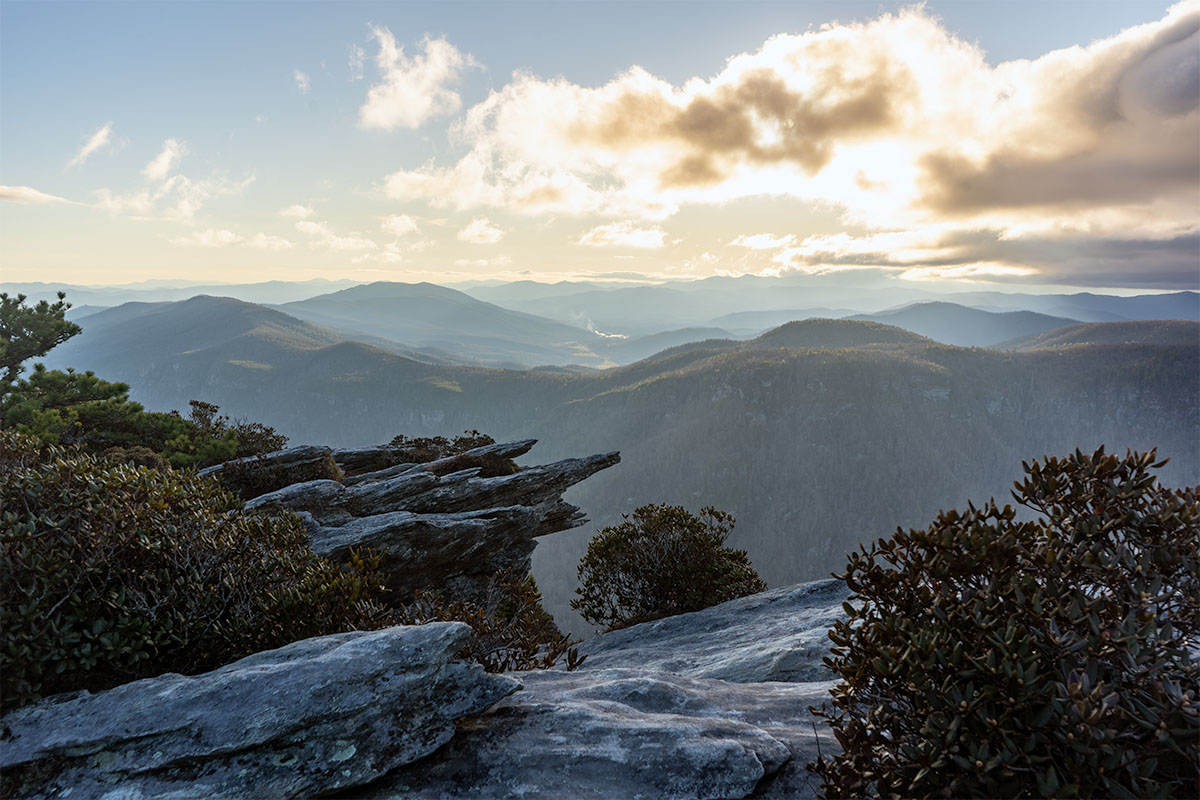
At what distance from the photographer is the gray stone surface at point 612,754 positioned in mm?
7016

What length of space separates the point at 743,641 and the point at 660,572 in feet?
28.3

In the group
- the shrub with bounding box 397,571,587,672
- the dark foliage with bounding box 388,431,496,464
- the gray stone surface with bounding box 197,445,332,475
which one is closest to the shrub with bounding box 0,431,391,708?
the shrub with bounding box 397,571,587,672

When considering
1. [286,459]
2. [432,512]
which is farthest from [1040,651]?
[286,459]

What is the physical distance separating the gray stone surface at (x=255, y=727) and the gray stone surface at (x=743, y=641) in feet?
25.9

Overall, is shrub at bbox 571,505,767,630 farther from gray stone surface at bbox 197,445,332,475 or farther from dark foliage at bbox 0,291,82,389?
dark foliage at bbox 0,291,82,389

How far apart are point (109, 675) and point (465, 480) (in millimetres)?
15642

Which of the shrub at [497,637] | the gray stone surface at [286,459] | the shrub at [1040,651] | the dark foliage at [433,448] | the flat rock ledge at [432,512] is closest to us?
the shrub at [1040,651]

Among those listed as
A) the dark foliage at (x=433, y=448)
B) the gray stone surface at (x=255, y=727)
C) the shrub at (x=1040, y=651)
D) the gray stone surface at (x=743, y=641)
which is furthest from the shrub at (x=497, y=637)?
the dark foliage at (x=433, y=448)

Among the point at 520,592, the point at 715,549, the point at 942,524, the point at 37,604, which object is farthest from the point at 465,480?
the point at 942,524

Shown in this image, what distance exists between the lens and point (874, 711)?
6391 mm

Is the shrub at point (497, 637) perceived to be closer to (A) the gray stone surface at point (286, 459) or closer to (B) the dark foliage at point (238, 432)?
(A) the gray stone surface at point (286, 459)

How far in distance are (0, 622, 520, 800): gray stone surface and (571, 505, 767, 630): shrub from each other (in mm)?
16811

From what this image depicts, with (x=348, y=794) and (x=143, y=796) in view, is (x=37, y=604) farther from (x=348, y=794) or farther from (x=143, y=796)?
(x=348, y=794)

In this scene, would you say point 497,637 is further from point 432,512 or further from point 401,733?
point 432,512
